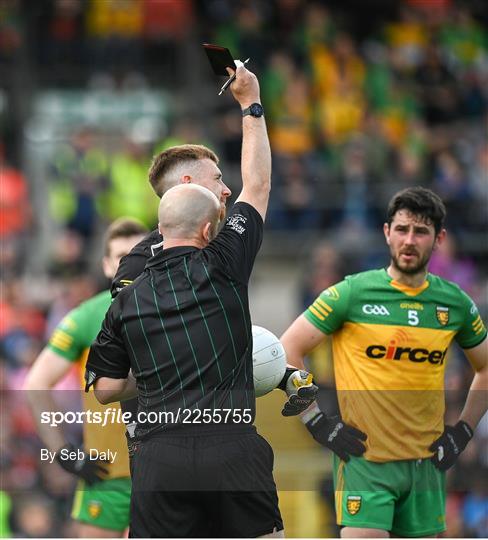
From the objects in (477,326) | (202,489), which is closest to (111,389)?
(202,489)

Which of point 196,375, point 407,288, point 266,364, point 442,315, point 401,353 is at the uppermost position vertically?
point 407,288

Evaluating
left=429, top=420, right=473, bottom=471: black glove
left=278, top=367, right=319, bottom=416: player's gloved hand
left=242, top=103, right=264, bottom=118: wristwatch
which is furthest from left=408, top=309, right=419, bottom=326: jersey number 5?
left=242, top=103, right=264, bottom=118: wristwatch

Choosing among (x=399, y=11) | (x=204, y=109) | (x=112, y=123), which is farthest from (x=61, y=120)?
(x=399, y=11)

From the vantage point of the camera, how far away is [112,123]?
17.6m

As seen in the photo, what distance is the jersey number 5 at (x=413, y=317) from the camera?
7.55 meters

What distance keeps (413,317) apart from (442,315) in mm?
164

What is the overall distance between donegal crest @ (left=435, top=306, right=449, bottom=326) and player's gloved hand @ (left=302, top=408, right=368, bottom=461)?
2.52 ft

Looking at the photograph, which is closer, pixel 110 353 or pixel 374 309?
pixel 110 353

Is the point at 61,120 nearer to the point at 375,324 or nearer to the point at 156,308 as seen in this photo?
the point at 375,324

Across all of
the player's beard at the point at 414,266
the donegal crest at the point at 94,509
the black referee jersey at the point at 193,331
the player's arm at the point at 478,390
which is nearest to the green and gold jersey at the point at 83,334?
the donegal crest at the point at 94,509

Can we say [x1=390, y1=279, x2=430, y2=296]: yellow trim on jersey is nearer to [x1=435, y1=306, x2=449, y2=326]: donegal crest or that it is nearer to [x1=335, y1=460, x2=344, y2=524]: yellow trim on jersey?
[x1=435, y1=306, x2=449, y2=326]: donegal crest

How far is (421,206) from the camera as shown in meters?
7.52

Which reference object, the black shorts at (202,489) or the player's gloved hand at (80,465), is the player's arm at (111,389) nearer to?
the black shorts at (202,489)

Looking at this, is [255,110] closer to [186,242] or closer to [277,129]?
[186,242]
